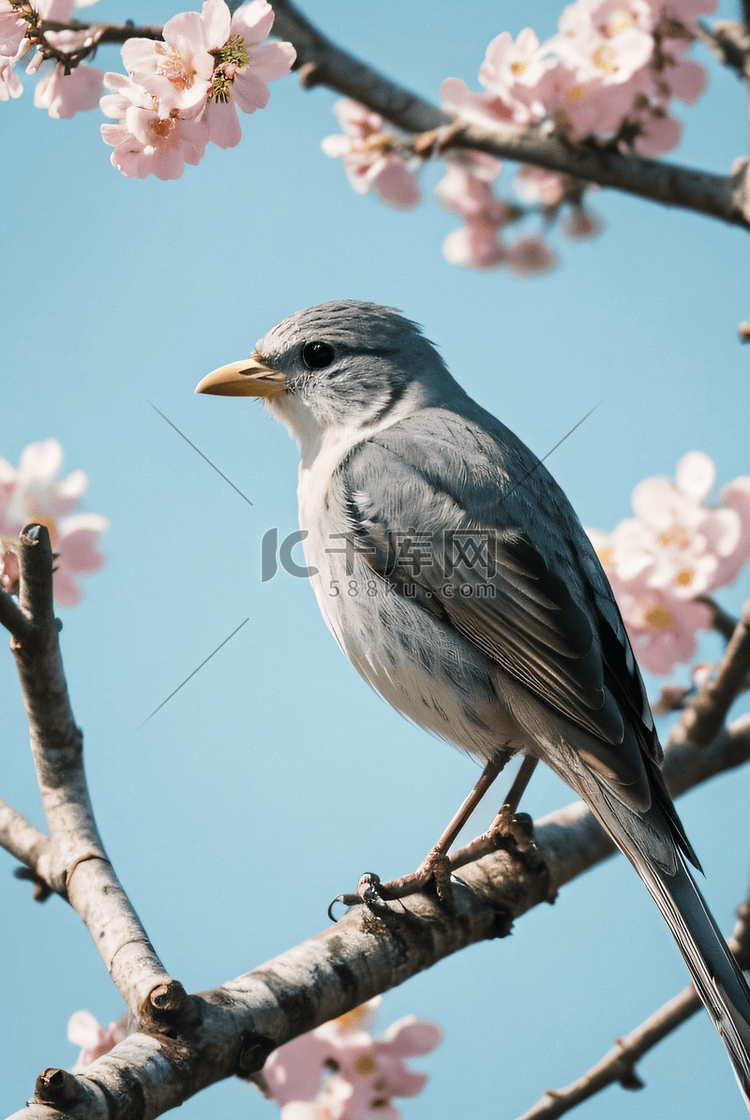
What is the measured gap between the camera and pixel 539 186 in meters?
4.41

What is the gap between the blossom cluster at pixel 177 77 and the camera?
2.16 meters

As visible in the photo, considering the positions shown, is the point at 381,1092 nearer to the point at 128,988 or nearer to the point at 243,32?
the point at 128,988

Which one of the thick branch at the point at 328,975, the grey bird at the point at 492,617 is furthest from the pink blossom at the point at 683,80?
the thick branch at the point at 328,975

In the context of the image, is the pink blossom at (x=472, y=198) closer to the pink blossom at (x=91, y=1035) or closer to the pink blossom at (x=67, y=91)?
the pink blossom at (x=67, y=91)

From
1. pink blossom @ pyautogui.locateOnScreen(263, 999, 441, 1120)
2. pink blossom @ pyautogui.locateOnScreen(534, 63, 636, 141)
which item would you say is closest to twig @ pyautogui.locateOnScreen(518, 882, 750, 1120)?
pink blossom @ pyautogui.locateOnScreen(263, 999, 441, 1120)

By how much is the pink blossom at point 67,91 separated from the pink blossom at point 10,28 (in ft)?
0.94

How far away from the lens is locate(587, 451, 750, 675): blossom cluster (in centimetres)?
348

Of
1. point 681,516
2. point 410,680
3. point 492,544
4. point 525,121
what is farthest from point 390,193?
point 410,680

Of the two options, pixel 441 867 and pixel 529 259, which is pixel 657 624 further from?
pixel 529 259

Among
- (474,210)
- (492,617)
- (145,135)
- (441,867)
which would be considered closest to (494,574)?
(492,617)

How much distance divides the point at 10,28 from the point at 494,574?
6.15 ft

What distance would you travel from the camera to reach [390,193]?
4426mm

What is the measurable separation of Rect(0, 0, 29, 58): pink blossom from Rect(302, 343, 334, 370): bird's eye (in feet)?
4.30

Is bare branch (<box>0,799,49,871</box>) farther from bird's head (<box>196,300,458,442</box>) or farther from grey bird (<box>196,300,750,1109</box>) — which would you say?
bird's head (<box>196,300,458,442</box>)
